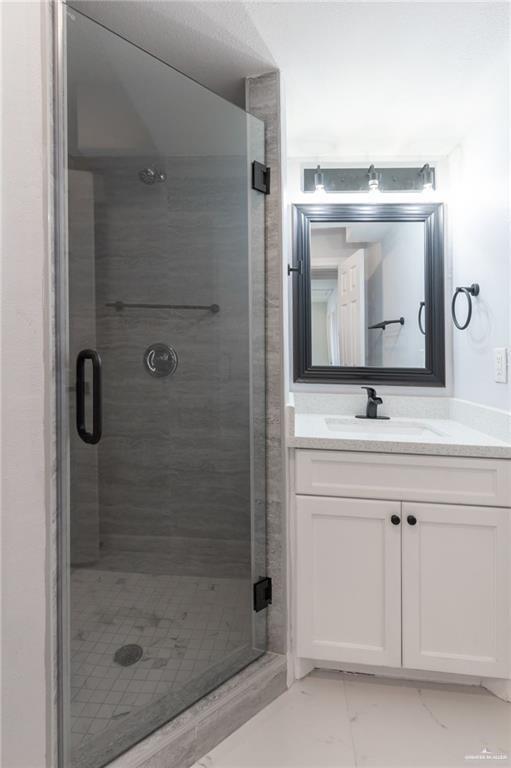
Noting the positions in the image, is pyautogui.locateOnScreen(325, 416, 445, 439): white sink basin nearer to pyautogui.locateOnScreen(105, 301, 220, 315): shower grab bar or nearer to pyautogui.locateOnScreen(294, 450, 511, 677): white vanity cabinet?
pyautogui.locateOnScreen(294, 450, 511, 677): white vanity cabinet

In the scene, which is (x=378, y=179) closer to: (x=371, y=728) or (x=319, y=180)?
(x=319, y=180)

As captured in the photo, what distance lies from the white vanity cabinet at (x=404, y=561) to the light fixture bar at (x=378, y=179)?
4.46 ft

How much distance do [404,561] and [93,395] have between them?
1203 mm

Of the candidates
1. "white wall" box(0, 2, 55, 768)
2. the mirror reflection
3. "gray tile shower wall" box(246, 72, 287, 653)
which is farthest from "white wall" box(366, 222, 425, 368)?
"white wall" box(0, 2, 55, 768)

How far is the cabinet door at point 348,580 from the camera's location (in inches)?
61.6

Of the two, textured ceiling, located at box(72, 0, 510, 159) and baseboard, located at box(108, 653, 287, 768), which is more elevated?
textured ceiling, located at box(72, 0, 510, 159)

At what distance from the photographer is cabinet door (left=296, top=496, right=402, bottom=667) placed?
5.13ft

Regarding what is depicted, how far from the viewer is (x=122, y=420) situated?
4.30 feet

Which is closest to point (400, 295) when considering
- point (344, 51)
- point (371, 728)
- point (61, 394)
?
point (344, 51)

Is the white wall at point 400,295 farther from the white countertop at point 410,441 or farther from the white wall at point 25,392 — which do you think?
the white wall at point 25,392

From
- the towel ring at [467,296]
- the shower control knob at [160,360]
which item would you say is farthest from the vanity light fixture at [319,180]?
the shower control knob at [160,360]

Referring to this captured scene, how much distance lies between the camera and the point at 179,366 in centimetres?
144

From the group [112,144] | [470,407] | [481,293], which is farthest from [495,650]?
[112,144]

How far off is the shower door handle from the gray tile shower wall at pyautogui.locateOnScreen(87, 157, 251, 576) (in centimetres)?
9
